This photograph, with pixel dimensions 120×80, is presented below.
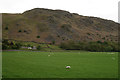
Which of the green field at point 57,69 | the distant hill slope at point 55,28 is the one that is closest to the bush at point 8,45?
the green field at point 57,69

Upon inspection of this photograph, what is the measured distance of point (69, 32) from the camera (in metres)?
143

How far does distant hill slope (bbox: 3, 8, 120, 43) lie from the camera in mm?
127375

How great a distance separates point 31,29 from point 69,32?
33378mm

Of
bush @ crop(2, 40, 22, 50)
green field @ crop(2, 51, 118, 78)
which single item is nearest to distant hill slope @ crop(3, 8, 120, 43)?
bush @ crop(2, 40, 22, 50)

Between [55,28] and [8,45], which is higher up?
[55,28]

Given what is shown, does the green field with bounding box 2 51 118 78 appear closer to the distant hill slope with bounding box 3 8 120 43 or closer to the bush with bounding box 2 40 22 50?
the bush with bounding box 2 40 22 50

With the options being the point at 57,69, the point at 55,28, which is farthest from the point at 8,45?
the point at 55,28

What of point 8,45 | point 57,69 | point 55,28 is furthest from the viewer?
point 55,28

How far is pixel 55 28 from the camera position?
464ft

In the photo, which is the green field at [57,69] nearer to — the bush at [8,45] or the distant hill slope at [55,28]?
the bush at [8,45]

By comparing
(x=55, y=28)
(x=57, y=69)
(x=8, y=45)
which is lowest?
(x=57, y=69)

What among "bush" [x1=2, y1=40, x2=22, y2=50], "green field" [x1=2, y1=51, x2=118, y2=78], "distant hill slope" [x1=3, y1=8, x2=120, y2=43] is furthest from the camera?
"distant hill slope" [x1=3, y1=8, x2=120, y2=43]

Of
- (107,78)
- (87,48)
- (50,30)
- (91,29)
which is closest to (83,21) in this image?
(91,29)

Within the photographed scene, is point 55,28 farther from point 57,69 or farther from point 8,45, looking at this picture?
point 57,69
